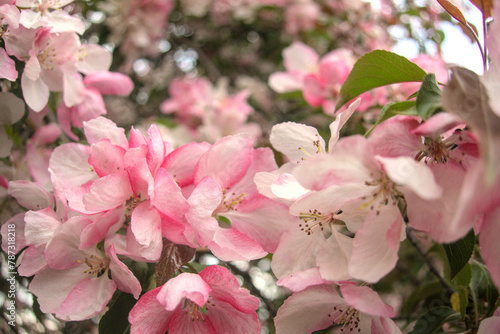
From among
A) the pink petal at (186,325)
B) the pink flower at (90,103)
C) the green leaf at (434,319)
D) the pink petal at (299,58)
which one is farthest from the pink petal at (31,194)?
the pink petal at (299,58)

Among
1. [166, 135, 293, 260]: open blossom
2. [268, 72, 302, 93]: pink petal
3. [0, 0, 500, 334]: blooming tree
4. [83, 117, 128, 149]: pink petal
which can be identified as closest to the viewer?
[0, 0, 500, 334]: blooming tree

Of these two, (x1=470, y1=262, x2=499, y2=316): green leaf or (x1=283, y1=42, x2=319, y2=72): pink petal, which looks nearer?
(x1=470, y1=262, x2=499, y2=316): green leaf

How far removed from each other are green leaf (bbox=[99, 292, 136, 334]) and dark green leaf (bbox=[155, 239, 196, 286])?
0.12 meters

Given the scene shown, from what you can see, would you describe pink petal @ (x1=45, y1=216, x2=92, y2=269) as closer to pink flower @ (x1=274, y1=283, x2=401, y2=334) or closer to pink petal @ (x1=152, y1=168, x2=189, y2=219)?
pink petal @ (x1=152, y1=168, x2=189, y2=219)

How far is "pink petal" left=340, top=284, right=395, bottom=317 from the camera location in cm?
55

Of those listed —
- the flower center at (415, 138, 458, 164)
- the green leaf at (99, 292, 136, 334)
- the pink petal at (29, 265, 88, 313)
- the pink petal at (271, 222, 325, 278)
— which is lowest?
the green leaf at (99, 292, 136, 334)

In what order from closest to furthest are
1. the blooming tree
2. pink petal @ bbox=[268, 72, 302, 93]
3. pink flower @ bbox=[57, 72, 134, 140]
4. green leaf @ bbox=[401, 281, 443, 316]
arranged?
the blooming tree < pink flower @ bbox=[57, 72, 134, 140] < green leaf @ bbox=[401, 281, 443, 316] < pink petal @ bbox=[268, 72, 302, 93]

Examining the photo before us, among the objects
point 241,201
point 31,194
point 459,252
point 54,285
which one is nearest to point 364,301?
point 459,252

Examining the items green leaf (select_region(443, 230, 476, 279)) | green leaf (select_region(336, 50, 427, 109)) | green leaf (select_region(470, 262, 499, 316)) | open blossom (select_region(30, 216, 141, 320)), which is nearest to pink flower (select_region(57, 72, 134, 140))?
open blossom (select_region(30, 216, 141, 320))

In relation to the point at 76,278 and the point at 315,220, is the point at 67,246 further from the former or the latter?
the point at 315,220

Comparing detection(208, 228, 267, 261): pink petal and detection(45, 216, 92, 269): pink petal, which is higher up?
detection(208, 228, 267, 261): pink petal

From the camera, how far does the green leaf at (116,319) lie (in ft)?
2.21

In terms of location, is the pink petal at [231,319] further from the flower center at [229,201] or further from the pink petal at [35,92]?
the pink petal at [35,92]

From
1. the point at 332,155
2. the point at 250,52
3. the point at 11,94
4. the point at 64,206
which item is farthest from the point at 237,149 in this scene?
the point at 250,52
